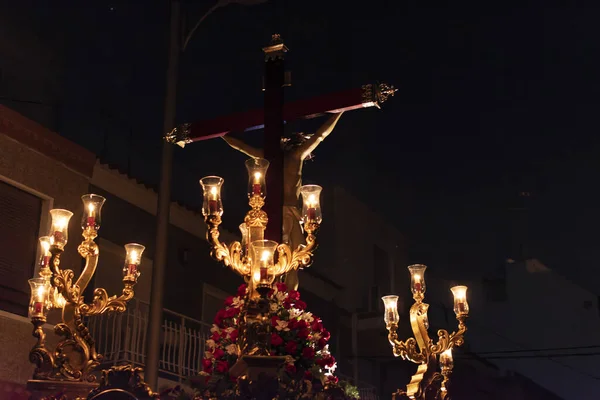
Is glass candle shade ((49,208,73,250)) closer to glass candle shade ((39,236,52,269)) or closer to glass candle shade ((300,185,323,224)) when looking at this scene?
glass candle shade ((39,236,52,269))

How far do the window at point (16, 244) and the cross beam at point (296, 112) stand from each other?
3.09m

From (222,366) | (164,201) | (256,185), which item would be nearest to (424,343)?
(222,366)

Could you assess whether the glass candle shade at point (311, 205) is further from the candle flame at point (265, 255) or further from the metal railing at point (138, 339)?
the metal railing at point (138, 339)

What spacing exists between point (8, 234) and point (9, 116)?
1.62m

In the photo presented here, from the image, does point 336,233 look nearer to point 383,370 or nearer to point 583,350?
point 383,370

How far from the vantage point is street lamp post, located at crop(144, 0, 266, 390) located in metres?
8.05

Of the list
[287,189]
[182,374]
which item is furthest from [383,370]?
[287,189]

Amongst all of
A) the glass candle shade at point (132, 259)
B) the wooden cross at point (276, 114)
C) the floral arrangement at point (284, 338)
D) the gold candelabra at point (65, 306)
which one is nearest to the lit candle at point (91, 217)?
the gold candelabra at point (65, 306)

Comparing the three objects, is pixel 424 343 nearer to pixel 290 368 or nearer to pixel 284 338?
pixel 284 338

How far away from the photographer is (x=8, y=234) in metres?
10.5

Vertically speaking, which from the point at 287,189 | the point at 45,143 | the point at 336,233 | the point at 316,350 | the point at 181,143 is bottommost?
the point at 316,350

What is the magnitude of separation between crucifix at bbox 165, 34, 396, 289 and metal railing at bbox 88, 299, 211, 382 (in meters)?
3.73

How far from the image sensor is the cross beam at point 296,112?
7.91 meters

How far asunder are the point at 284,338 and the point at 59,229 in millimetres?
2264
